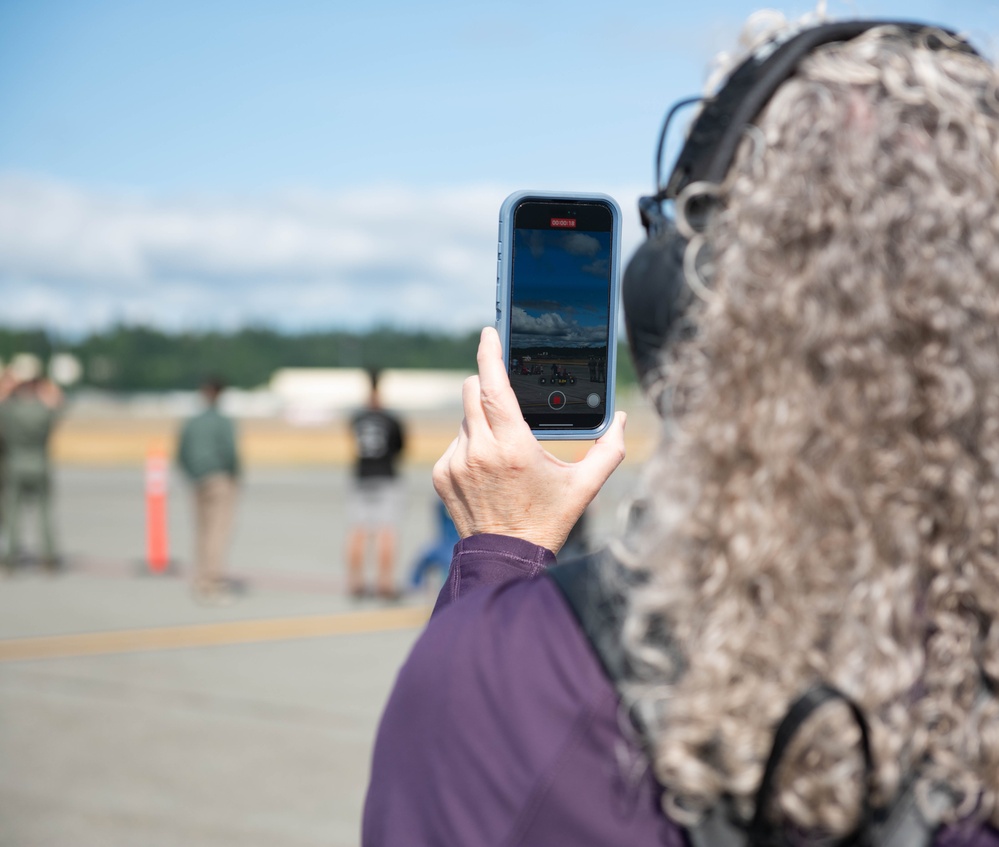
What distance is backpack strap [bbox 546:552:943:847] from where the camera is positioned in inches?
36.5

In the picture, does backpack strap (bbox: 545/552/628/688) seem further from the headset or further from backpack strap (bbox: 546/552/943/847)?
the headset

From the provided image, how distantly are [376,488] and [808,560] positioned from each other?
31.8ft

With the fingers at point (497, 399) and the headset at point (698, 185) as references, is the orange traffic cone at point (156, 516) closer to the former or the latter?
the fingers at point (497, 399)

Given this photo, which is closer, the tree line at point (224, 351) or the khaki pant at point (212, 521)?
the khaki pant at point (212, 521)

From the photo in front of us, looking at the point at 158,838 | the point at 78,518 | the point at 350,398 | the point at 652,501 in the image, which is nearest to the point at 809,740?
the point at 652,501

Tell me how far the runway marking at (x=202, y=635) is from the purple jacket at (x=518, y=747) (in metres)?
7.87

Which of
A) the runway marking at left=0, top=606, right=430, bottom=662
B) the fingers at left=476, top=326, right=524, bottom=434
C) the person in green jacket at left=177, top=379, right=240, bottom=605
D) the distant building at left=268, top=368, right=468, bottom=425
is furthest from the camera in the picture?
the distant building at left=268, top=368, right=468, bottom=425

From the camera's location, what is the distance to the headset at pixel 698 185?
1.05m

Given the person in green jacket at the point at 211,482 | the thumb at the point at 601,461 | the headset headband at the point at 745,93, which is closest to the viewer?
the headset headband at the point at 745,93

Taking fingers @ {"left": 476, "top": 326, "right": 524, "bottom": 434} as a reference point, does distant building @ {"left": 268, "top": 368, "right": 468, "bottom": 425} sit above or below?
below

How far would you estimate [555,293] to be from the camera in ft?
5.21

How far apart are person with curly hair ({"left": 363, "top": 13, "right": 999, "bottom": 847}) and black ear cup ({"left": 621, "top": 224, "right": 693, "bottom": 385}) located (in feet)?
0.21

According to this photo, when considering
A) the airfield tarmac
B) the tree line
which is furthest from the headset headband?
the tree line

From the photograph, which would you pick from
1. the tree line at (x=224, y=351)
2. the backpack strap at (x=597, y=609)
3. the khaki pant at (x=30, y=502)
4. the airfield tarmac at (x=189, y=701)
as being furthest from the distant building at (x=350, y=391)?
the backpack strap at (x=597, y=609)
